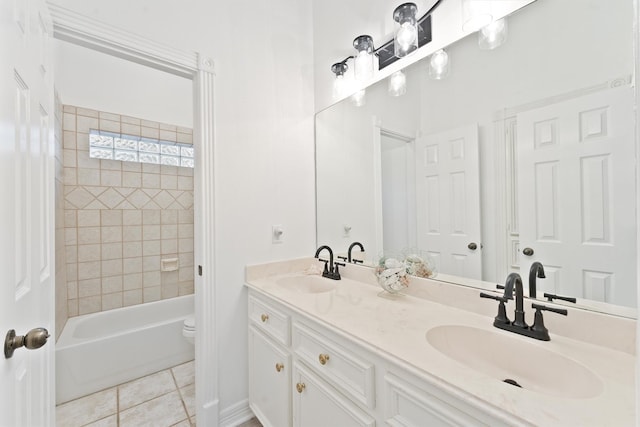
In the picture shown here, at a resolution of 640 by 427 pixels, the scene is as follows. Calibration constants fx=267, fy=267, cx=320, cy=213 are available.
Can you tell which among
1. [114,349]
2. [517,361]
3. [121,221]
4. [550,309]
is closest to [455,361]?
[517,361]

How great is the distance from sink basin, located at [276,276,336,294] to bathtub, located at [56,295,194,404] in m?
1.26

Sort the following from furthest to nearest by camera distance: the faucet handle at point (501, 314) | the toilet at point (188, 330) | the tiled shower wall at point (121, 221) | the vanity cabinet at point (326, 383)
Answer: the tiled shower wall at point (121, 221), the toilet at point (188, 330), the faucet handle at point (501, 314), the vanity cabinet at point (326, 383)

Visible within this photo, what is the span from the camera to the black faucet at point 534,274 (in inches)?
36.7

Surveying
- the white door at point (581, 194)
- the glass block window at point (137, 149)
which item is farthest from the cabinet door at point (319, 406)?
the glass block window at point (137, 149)

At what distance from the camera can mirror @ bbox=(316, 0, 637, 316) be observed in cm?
87

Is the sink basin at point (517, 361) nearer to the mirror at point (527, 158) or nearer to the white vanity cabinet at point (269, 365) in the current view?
the mirror at point (527, 158)

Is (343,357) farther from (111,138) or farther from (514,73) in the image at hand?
(111,138)

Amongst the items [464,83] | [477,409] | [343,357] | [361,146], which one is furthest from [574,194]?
[361,146]

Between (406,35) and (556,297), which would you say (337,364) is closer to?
(556,297)

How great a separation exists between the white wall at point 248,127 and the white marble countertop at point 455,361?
1.01 ft

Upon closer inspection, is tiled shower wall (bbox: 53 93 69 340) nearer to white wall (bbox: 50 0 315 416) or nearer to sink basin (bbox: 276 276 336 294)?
white wall (bbox: 50 0 315 416)

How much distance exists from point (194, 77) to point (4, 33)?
0.99 m

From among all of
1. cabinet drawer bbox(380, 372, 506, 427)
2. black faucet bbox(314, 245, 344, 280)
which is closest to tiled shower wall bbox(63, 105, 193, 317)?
black faucet bbox(314, 245, 344, 280)

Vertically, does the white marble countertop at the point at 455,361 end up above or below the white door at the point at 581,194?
below
